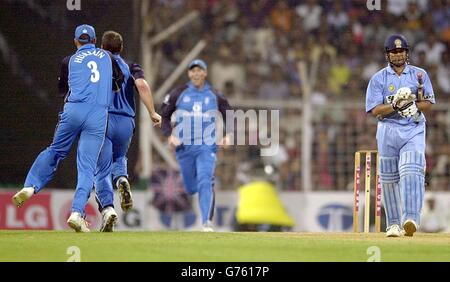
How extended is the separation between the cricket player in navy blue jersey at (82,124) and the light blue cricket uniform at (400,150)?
8.75 ft

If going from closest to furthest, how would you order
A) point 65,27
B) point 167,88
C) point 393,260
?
1. point 393,260
2. point 65,27
3. point 167,88

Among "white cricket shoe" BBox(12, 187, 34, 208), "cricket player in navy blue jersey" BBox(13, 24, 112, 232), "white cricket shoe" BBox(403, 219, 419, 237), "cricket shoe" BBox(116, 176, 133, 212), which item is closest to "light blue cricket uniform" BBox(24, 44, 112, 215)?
"cricket player in navy blue jersey" BBox(13, 24, 112, 232)

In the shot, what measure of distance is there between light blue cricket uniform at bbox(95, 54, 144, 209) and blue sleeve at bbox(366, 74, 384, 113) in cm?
231

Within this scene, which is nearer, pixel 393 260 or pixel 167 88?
pixel 393 260

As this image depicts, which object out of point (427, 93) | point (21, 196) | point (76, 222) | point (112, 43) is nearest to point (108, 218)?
point (76, 222)

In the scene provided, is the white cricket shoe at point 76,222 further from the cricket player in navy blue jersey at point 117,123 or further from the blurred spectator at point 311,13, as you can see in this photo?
the blurred spectator at point 311,13

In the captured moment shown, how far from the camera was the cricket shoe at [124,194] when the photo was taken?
1238 cm

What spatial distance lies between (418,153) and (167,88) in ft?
27.1

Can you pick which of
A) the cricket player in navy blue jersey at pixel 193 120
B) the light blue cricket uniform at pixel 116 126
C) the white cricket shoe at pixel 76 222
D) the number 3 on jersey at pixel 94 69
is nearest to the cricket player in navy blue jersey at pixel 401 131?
the light blue cricket uniform at pixel 116 126

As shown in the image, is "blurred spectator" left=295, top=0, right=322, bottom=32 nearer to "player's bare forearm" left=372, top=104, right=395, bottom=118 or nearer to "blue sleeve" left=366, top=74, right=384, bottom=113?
"blue sleeve" left=366, top=74, right=384, bottom=113

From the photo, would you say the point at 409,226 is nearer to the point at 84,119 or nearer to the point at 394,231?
the point at 394,231
